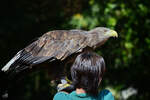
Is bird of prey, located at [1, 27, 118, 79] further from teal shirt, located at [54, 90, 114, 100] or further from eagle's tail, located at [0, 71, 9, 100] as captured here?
teal shirt, located at [54, 90, 114, 100]

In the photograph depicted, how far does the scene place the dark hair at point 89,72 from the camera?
86.6 inches

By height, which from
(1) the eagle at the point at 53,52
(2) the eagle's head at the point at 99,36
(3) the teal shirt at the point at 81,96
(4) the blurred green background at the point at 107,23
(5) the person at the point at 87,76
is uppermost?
(4) the blurred green background at the point at 107,23

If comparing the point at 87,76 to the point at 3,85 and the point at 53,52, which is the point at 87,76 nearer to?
the point at 53,52

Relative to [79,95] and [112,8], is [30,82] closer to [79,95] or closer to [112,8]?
[112,8]

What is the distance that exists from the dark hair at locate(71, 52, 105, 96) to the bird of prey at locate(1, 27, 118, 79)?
91 cm

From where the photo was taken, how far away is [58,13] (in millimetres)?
7020

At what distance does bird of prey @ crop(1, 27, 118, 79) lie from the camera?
3.07m

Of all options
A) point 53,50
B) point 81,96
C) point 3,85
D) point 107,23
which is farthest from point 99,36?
point 107,23

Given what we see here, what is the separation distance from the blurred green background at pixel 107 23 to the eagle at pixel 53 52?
169cm

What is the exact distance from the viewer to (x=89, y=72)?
2.20 meters

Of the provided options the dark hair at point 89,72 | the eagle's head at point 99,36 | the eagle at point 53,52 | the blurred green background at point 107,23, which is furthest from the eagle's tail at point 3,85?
the blurred green background at point 107,23

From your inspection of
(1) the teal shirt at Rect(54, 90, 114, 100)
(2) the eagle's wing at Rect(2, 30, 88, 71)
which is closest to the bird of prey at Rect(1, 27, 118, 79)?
(2) the eagle's wing at Rect(2, 30, 88, 71)

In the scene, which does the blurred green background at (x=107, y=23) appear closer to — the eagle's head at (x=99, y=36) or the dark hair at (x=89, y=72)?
the eagle's head at (x=99, y=36)

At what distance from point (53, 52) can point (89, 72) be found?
1.08 meters
